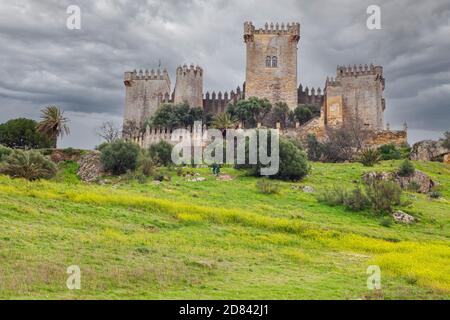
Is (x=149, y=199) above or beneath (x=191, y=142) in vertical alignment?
beneath

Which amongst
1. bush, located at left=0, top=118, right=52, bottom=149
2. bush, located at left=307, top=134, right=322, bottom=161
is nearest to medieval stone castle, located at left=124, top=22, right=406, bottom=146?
bush, located at left=307, top=134, right=322, bottom=161

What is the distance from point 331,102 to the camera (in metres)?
65.8

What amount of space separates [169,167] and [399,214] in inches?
740

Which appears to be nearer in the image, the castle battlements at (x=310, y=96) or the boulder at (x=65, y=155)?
the boulder at (x=65, y=155)

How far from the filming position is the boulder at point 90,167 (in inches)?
1590

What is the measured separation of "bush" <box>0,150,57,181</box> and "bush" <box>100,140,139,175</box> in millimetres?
4480

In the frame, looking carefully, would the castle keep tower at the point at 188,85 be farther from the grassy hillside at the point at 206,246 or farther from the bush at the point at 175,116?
the grassy hillside at the point at 206,246

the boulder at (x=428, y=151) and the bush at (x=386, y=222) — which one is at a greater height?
the boulder at (x=428, y=151)

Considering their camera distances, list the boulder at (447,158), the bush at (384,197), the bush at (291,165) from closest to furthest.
Answer: the bush at (384,197)
the bush at (291,165)
the boulder at (447,158)

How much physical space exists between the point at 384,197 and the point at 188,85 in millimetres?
42381

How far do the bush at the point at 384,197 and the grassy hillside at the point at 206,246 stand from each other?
0.73m

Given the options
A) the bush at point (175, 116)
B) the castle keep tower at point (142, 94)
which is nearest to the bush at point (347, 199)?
the bush at point (175, 116)
